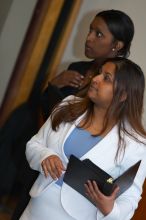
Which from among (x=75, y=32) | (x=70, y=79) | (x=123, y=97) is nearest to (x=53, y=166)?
(x=123, y=97)

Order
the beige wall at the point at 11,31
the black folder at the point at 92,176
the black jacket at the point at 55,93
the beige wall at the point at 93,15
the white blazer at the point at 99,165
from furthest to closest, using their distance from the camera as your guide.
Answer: the beige wall at the point at 93,15
the beige wall at the point at 11,31
the black jacket at the point at 55,93
the white blazer at the point at 99,165
the black folder at the point at 92,176

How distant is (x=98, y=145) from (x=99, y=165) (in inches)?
2.8

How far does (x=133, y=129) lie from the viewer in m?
1.42

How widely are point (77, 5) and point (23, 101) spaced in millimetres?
670

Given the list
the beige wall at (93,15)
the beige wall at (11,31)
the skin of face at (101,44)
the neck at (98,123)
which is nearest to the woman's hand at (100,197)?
the neck at (98,123)

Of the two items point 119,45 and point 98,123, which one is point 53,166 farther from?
point 119,45

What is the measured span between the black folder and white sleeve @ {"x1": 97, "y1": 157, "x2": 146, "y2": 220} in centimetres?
4

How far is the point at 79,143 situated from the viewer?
1.39 metres

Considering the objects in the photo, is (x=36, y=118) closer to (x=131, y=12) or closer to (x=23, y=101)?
(x=23, y=101)

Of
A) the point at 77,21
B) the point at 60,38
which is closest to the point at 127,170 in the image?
the point at 60,38

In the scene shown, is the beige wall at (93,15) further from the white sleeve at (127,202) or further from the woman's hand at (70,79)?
the white sleeve at (127,202)

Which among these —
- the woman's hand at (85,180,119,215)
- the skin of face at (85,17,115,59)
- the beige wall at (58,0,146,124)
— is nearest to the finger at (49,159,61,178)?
the woman's hand at (85,180,119,215)

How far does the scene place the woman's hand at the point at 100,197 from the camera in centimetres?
127

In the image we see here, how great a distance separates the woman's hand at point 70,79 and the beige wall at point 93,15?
741mm
